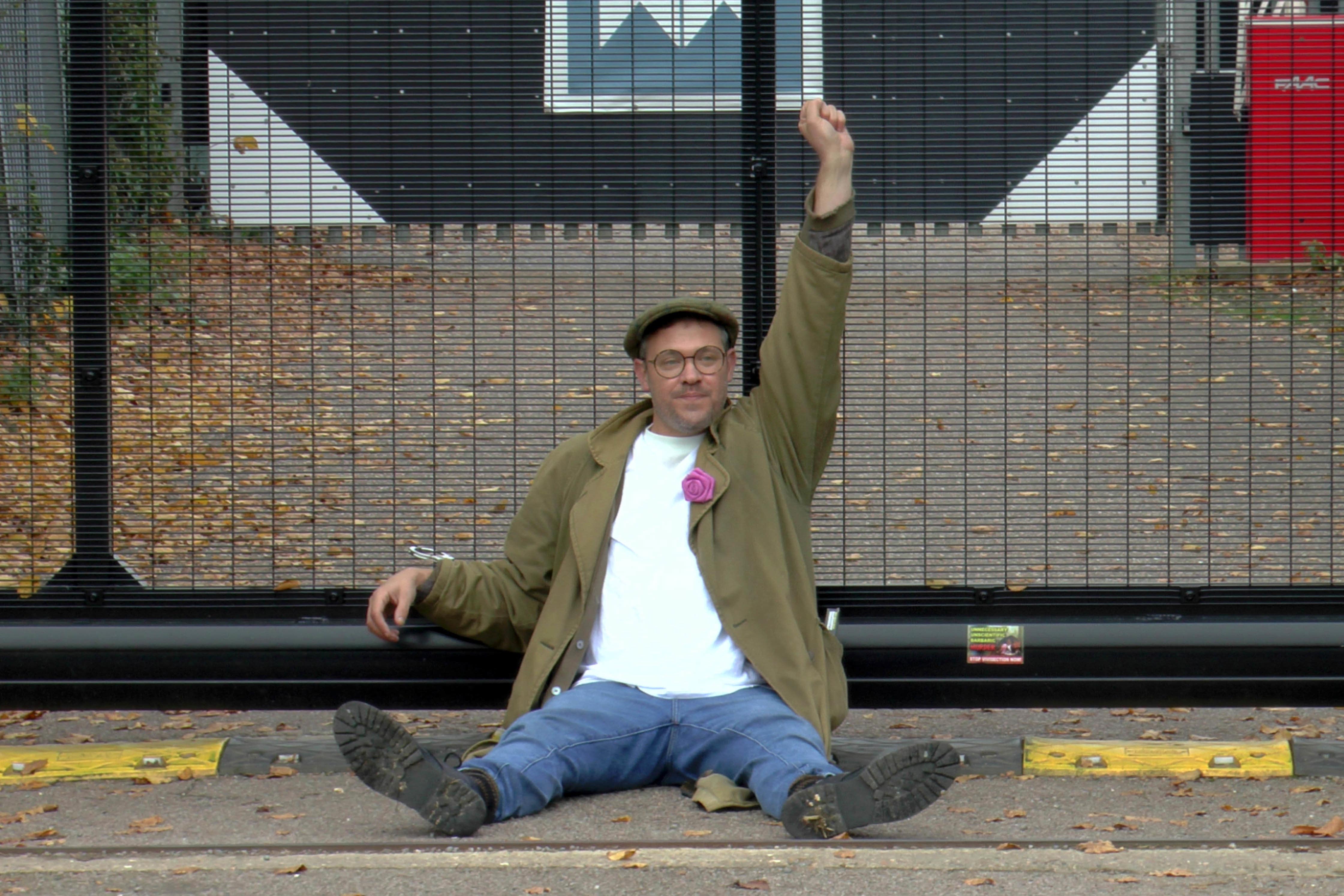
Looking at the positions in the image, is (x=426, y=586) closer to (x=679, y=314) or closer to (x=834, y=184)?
(x=679, y=314)

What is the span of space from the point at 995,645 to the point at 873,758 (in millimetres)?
527

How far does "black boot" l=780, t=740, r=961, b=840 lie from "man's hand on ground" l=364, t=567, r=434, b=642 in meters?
1.21

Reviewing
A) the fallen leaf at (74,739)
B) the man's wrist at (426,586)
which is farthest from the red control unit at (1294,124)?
the fallen leaf at (74,739)

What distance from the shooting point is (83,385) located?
485cm

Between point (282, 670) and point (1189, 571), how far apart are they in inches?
109

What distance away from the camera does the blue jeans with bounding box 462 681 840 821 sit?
13.2ft

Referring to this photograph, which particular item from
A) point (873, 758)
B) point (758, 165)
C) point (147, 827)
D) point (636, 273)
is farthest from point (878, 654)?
point (147, 827)

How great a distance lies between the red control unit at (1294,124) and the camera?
471 cm

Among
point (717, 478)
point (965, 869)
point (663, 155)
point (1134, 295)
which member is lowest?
point (965, 869)

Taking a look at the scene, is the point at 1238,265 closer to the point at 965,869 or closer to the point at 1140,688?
the point at 1140,688

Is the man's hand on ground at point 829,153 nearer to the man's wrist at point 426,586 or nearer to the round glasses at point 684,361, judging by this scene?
the round glasses at point 684,361

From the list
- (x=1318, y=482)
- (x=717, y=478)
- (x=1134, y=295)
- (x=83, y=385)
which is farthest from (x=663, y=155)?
(x=1318, y=482)

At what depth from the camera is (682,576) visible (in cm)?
436

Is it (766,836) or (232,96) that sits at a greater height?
(232,96)
